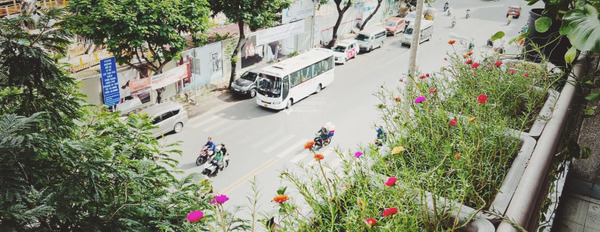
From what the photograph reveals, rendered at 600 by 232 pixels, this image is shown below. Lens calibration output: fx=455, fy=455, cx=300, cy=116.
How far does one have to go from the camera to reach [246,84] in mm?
19500

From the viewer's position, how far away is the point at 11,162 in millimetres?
3264

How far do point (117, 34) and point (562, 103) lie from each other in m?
14.2

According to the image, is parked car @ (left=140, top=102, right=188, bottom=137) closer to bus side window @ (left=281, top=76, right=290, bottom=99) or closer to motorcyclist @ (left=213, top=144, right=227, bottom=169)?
motorcyclist @ (left=213, top=144, right=227, bottom=169)

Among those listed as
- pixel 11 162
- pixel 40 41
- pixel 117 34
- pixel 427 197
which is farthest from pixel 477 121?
pixel 117 34

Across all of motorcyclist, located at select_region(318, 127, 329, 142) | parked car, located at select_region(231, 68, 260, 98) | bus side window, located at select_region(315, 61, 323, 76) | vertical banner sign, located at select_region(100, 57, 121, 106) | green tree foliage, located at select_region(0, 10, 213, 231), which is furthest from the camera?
bus side window, located at select_region(315, 61, 323, 76)

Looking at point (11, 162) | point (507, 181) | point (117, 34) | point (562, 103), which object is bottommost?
point (117, 34)

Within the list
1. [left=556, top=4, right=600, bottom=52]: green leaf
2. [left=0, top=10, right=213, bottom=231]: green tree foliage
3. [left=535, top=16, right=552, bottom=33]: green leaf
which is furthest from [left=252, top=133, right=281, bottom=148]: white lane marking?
[left=556, top=4, right=600, bottom=52]: green leaf

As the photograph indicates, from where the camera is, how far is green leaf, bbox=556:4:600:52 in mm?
2148

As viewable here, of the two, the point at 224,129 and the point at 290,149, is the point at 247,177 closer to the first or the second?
the point at 290,149

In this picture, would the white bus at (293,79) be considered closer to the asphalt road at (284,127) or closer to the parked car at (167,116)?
the asphalt road at (284,127)

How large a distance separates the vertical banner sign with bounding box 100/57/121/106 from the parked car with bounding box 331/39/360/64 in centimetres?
1199

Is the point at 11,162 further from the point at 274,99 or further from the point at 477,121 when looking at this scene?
the point at 274,99

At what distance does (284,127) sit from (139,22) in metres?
6.27

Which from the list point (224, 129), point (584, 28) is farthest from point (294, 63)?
point (584, 28)
